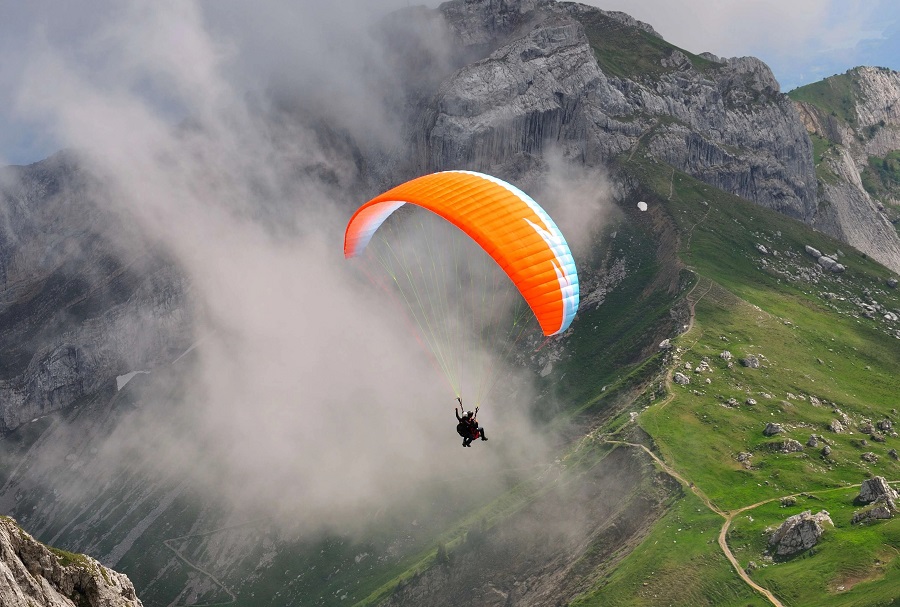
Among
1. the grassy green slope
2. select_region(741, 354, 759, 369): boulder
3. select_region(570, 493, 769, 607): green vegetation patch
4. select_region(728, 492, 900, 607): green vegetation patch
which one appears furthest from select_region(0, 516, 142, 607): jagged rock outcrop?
select_region(741, 354, 759, 369): boulder

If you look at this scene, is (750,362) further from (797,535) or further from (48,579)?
(48,579)

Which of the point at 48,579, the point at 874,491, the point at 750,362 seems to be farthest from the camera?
the point at 750,362

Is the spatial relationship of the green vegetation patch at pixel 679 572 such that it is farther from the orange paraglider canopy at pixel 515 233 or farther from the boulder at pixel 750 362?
the orange paraglider canopy at pixel 515 233

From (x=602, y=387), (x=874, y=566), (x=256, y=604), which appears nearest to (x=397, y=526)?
(x=256, y=604)

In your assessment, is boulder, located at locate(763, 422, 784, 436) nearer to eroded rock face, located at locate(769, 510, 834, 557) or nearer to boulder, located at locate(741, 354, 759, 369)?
boulder, located at locate(741, 354, 759, 369)

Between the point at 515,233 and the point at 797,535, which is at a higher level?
the point at 515,233

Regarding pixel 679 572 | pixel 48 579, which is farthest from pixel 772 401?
pixel 48 579
